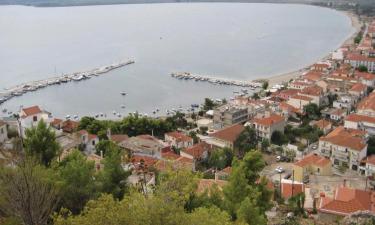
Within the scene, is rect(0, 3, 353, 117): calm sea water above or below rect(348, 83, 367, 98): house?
below

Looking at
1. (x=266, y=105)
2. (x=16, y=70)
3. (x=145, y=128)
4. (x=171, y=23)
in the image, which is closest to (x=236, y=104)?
(x=266, y=105)

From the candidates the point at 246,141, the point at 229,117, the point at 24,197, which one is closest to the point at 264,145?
the point at 246,141

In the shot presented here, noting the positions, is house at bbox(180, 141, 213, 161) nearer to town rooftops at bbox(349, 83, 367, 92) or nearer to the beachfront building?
the beachfront building

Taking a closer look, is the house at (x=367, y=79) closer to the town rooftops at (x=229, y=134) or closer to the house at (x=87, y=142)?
the town rooftops at (x=229, y=134)

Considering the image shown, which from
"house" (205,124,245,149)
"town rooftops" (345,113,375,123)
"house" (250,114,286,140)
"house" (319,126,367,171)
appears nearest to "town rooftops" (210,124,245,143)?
"house" (205,124,245,149)

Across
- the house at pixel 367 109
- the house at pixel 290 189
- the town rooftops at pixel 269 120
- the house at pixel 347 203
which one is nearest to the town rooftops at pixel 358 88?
the house at pixel 367 109

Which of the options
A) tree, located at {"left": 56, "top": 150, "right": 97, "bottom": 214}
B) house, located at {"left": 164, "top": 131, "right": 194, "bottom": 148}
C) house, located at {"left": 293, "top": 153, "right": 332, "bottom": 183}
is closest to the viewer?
tree, located at {"left": 56, "top": 150, "right": 97, "bottom": 214}
